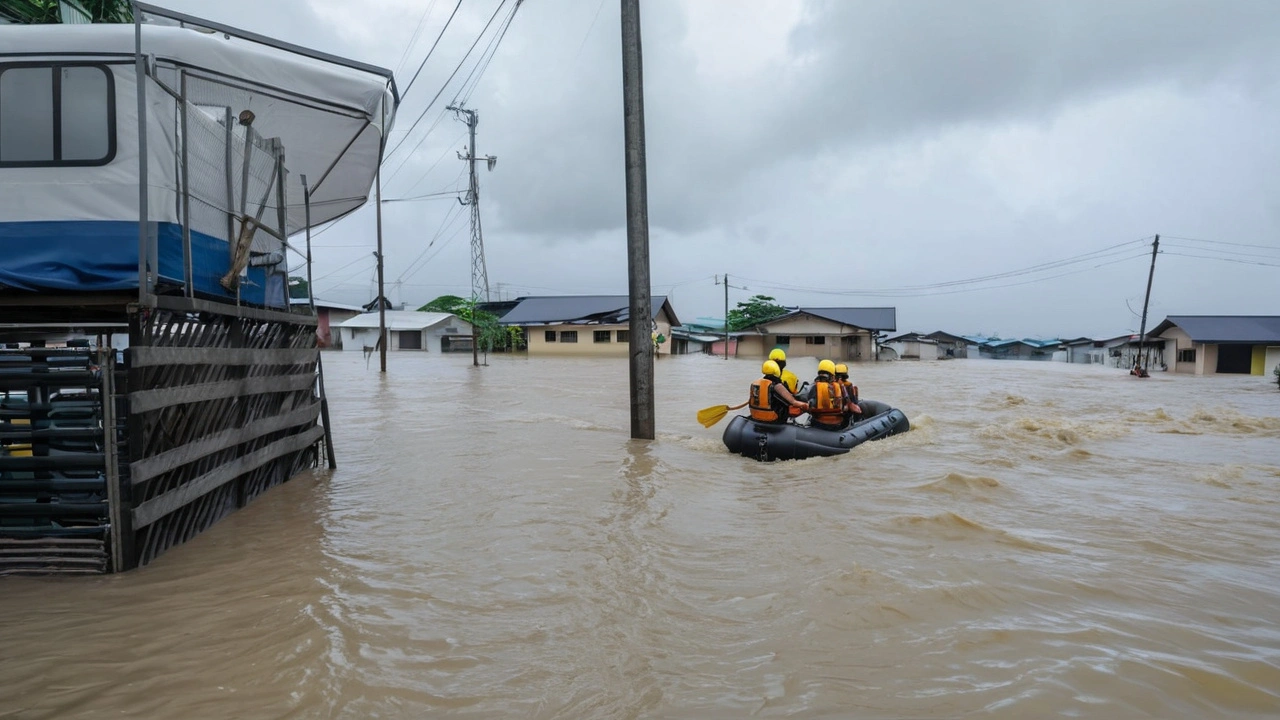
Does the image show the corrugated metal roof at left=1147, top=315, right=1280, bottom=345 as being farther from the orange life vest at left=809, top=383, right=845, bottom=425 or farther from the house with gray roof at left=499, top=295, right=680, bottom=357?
the orange life vest at left=809, top=383, right=845, bottom=425

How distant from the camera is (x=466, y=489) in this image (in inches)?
278

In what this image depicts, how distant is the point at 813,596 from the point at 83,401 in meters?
4.49

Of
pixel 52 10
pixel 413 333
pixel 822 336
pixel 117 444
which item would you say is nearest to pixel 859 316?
pixel 822 336

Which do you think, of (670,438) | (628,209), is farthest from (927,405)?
(628,209)

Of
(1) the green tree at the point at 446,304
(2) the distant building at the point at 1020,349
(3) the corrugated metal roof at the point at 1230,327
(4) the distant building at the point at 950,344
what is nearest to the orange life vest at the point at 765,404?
(3) the corrugated metal roof at the point at 1230,327

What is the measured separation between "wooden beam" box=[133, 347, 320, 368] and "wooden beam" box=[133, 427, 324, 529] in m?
0.78

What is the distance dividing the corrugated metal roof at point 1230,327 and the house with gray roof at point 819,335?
15357 millimetres

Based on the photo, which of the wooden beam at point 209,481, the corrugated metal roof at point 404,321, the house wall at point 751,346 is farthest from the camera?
the corrugated metal roof at point 404,321

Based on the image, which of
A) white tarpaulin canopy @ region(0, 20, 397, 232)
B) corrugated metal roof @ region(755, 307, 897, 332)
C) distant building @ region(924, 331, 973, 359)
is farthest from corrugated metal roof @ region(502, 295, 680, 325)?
white tarpaulin canopy @ region(0, 20, 397, 232)

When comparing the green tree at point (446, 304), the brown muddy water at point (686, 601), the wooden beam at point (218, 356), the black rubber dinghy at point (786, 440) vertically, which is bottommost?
the brown muddy water at point (686, 601)

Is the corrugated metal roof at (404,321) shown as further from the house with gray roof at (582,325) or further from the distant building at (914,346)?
the distant building at (914,346)

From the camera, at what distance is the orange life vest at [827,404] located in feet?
30.6

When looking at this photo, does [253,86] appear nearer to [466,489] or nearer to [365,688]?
[466,489]

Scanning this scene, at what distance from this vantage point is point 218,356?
199 inches
